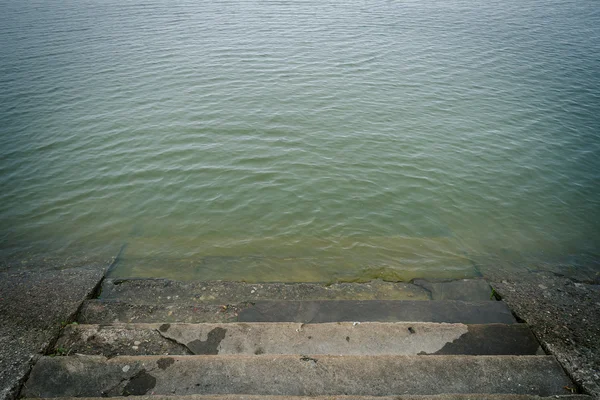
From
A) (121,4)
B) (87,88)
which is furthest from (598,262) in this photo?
(121,4)

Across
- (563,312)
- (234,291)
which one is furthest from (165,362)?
(563,312)

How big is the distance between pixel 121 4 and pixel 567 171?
32.7 meters

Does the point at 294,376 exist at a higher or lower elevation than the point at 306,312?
higher

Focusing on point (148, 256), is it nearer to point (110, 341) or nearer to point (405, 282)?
point (110, 341)

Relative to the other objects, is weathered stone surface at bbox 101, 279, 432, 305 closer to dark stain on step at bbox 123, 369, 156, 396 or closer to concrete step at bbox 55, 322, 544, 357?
concrete step at bbox 55, 322, 544, 357

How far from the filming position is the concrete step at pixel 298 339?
531 cm

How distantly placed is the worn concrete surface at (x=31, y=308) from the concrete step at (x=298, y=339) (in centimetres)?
39

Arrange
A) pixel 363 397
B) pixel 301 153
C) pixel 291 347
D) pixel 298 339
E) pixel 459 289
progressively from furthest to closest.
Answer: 1. pixel 301 153
2. pixel 459 289
3. pixel 298 339
4. pixel 291 347
5. pixel 363 397

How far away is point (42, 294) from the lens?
21.0 feet

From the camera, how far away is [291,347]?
5316mm

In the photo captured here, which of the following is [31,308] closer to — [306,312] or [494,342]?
[306,312]

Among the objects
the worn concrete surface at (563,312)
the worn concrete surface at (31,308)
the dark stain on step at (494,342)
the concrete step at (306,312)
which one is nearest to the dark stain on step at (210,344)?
the concrete step at (306,312)

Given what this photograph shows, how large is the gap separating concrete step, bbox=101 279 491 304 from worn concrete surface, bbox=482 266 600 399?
2.11 feet

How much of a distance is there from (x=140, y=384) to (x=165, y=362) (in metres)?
0.37
